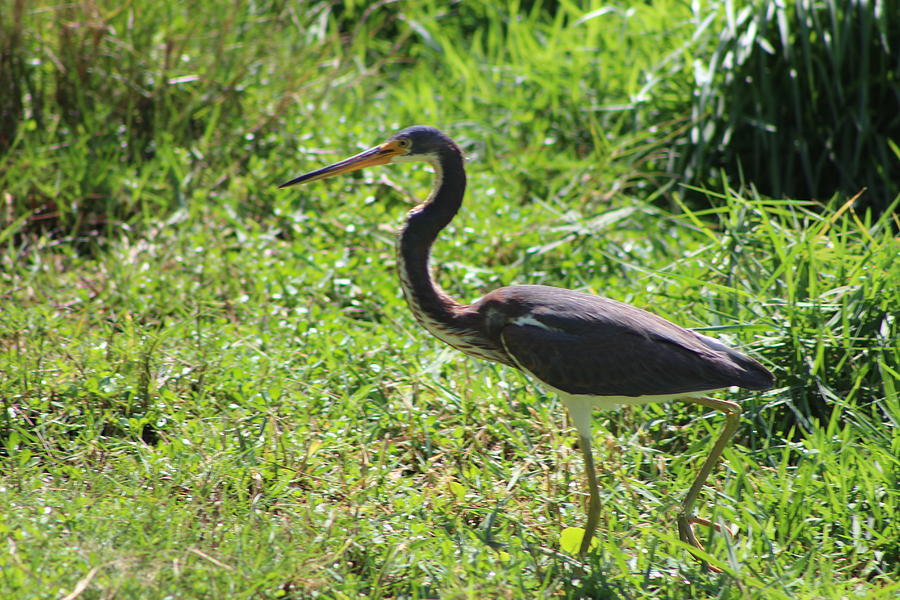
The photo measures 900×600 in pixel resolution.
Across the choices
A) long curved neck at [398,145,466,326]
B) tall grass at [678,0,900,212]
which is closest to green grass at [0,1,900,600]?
tall grass at [678,0,900,212]

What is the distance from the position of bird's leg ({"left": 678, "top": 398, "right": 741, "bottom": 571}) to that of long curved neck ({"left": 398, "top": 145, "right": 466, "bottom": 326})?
3.19ft

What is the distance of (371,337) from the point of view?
177 inches

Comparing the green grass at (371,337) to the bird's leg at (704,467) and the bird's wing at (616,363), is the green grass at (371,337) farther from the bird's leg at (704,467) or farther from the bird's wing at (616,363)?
the bird's wing at (616,363)

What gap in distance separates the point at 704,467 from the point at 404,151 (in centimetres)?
161

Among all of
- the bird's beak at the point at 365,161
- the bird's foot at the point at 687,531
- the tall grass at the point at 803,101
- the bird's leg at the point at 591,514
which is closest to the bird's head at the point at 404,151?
the bird's beak at the point at 365,161

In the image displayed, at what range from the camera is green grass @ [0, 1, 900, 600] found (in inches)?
125

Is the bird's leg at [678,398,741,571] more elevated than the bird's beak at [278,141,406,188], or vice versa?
the bird's beak at [278,141,406,188]

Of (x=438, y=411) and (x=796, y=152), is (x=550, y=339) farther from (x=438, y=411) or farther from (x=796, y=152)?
(x=796, y=152)

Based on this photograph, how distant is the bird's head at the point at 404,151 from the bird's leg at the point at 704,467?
131cm

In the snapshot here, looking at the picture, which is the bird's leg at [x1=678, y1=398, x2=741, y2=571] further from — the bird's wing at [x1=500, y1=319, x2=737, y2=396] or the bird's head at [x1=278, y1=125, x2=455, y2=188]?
the bird's head at [x1=278, y1=125, x2=455, y2=188]

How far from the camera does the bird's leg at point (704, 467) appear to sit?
11.2 ft

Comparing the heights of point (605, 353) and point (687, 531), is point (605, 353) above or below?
above

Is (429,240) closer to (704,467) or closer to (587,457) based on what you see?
(587,457)

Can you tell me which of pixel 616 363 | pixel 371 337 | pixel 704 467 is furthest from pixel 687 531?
pixel 371 337
